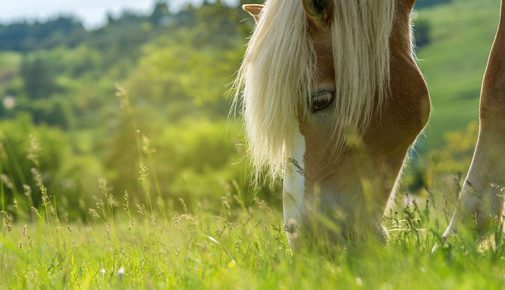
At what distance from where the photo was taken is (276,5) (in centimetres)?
377

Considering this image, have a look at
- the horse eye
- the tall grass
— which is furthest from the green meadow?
the horse eye

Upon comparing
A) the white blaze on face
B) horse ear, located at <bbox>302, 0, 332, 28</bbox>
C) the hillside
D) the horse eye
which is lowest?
the hillside

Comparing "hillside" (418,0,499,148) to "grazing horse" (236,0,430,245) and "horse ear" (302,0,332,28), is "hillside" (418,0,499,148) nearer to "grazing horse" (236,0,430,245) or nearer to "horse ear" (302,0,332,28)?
"grazing horse" (236,0,430,245)

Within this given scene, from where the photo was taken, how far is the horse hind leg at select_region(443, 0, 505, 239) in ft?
11.9

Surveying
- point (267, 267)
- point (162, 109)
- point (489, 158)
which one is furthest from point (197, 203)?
point (162, 109)

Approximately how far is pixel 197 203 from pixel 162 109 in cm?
11143

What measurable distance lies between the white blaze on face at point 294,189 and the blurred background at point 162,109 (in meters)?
0.53

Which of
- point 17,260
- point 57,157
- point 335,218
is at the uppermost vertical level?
point 335,218

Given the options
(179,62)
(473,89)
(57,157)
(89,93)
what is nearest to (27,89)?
(89,93)

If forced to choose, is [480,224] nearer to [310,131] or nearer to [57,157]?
[310,131]

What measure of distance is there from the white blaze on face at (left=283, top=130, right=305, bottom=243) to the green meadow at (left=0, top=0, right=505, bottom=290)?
13 centimetres

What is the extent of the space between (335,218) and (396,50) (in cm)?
107

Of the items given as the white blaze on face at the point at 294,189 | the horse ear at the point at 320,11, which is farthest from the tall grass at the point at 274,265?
the horse ear at the point at 320,11

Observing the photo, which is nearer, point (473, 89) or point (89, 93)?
point (473, 89)
